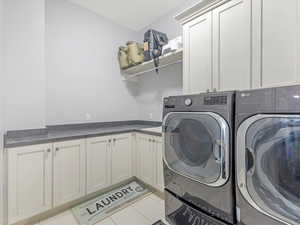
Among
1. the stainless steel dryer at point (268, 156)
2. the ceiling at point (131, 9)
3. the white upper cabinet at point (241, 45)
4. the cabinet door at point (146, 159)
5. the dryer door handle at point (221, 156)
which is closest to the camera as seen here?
the stainless steel dryer at point (268, 156)

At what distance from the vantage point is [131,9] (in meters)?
2.53

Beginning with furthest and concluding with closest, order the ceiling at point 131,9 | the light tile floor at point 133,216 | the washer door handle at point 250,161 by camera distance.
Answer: the ceiling at point 131,9 → the light tile floor at point 133,216 → the washer door handle at point 250,161

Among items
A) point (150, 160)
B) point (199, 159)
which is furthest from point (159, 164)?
point (199, 159)

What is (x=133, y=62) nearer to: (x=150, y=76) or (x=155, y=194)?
(x=150, y=76)

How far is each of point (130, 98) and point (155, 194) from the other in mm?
1788

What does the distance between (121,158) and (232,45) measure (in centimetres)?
196

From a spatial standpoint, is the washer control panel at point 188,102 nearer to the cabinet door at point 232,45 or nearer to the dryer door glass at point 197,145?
the dryer door glass at point 197,145

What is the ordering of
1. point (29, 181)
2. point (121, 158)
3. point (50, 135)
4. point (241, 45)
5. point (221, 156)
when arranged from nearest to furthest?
point (221, 156)
point (241, 45)
point (29, 181)
point (50, 135)
point (121, 158)

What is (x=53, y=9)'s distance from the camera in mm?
2246

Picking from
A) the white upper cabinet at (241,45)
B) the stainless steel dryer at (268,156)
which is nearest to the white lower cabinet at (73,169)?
the white upper cabinet at (241,45)

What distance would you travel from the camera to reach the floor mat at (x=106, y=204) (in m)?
1.72

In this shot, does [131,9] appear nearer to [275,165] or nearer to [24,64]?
[24,64]

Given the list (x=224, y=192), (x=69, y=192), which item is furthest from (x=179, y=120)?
(x=69, y=192)

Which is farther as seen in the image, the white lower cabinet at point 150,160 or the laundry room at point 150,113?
the white lower cabinet at point 150,160
